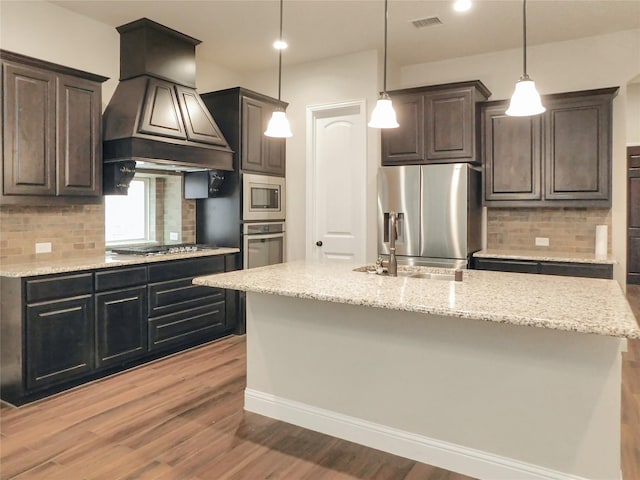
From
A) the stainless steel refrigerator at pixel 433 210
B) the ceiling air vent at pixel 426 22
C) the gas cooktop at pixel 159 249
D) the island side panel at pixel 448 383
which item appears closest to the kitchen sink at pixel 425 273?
the island side panel at pixel 448 383

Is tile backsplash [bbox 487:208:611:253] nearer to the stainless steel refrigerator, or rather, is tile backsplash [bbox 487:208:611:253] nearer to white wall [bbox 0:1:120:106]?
the stainless steel refrigerator

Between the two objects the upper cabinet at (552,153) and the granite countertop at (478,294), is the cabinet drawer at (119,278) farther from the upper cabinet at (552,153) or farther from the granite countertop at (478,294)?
the upper cabinet at (552,153)

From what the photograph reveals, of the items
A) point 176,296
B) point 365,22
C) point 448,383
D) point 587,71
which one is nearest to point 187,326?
point 176,296

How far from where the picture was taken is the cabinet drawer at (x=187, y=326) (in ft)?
12.9

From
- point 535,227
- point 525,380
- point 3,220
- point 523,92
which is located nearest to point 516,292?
point 525,380

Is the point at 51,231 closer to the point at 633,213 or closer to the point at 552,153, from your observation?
the point at 552,153

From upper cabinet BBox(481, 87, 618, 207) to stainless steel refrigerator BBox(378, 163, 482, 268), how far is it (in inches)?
11.0

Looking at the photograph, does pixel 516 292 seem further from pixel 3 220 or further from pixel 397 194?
pixel 3 220

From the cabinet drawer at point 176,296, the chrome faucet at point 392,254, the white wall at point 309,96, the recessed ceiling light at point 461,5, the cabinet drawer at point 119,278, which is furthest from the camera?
the white wall at point 309,96

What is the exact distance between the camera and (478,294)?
224 cm

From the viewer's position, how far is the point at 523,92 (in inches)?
90.9

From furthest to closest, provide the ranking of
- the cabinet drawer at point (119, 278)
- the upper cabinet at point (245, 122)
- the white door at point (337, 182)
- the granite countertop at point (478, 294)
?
the white door at point (337, 182) → the upper cabinet at point (245, 122) → the cabinet drawer at point (119, 278) → the granite countertop at point (478, 294)

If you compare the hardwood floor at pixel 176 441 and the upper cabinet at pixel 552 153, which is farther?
the upper cabinet at pixel 552 153

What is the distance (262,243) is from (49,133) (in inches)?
88.3
